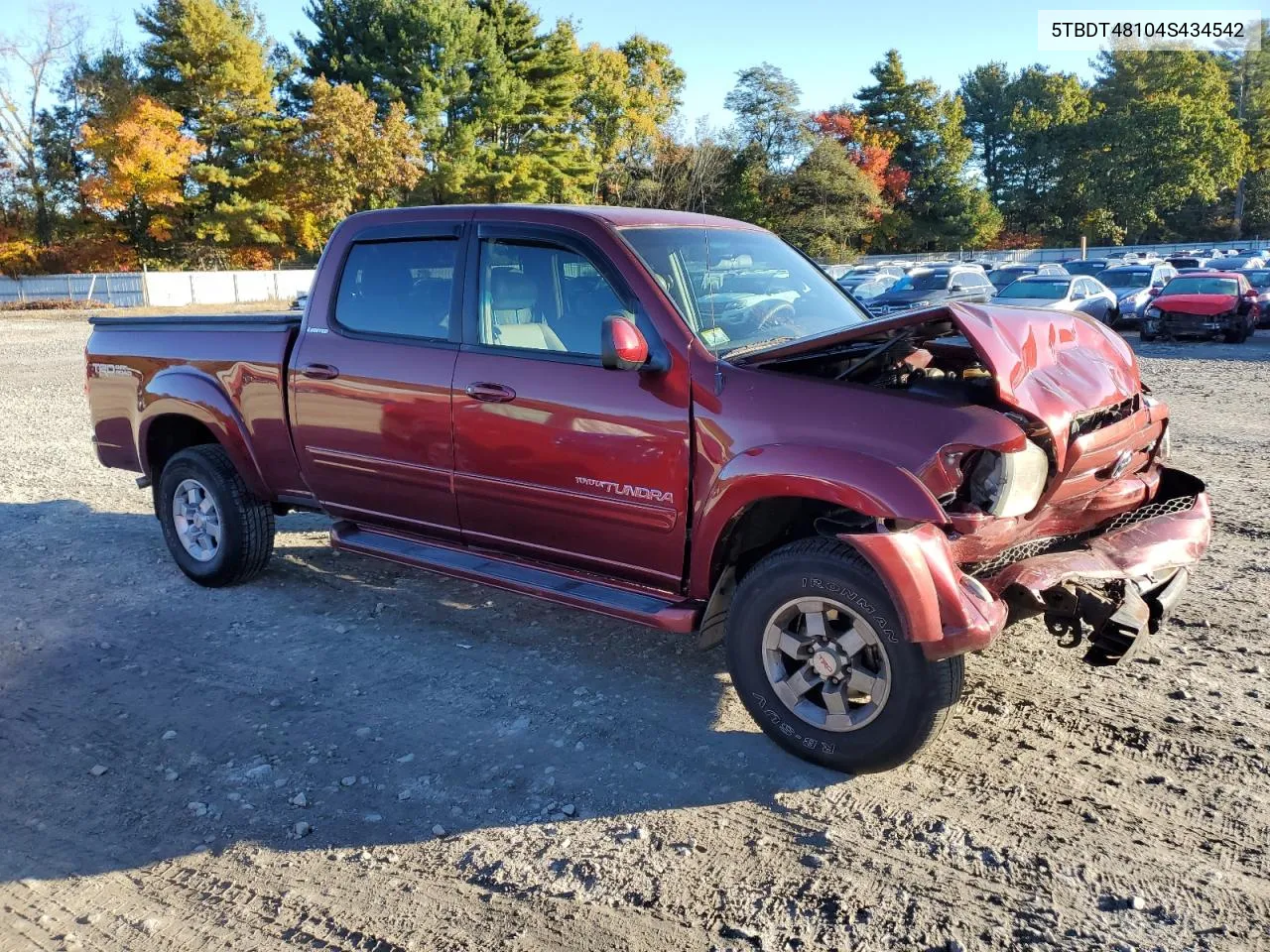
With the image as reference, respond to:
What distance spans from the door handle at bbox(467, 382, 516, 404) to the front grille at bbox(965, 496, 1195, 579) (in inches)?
80.4

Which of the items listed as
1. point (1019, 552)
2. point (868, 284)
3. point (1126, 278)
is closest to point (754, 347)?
point (1019, 552)

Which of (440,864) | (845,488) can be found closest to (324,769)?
(440,864)

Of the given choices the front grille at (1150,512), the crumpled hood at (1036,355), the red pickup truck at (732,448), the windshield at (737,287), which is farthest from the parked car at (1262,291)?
the red pickup truck at (732,448)

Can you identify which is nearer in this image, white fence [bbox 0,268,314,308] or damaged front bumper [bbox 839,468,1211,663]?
damaged front bumper [bbox 839,468,1211,663]

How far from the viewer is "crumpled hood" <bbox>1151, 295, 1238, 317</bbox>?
2009 centimetres

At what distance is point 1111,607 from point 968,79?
300 feet

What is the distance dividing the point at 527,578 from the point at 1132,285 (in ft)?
82.5

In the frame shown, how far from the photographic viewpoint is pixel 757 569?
372 centimetres

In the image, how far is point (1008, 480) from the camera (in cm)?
338

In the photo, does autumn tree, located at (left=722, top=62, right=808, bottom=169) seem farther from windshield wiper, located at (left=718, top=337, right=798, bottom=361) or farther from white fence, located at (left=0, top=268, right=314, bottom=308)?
windshield wiper, located at (left=718, top=337, right=798, bottom=361)

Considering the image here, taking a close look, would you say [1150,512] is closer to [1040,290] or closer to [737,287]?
[737,287]

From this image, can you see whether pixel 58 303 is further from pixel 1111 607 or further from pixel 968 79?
pixel 968 79

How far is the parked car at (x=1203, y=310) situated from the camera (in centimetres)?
2014

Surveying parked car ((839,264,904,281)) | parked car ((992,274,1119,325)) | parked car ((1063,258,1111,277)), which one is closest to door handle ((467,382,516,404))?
parked car ((992,274,1119,325))
